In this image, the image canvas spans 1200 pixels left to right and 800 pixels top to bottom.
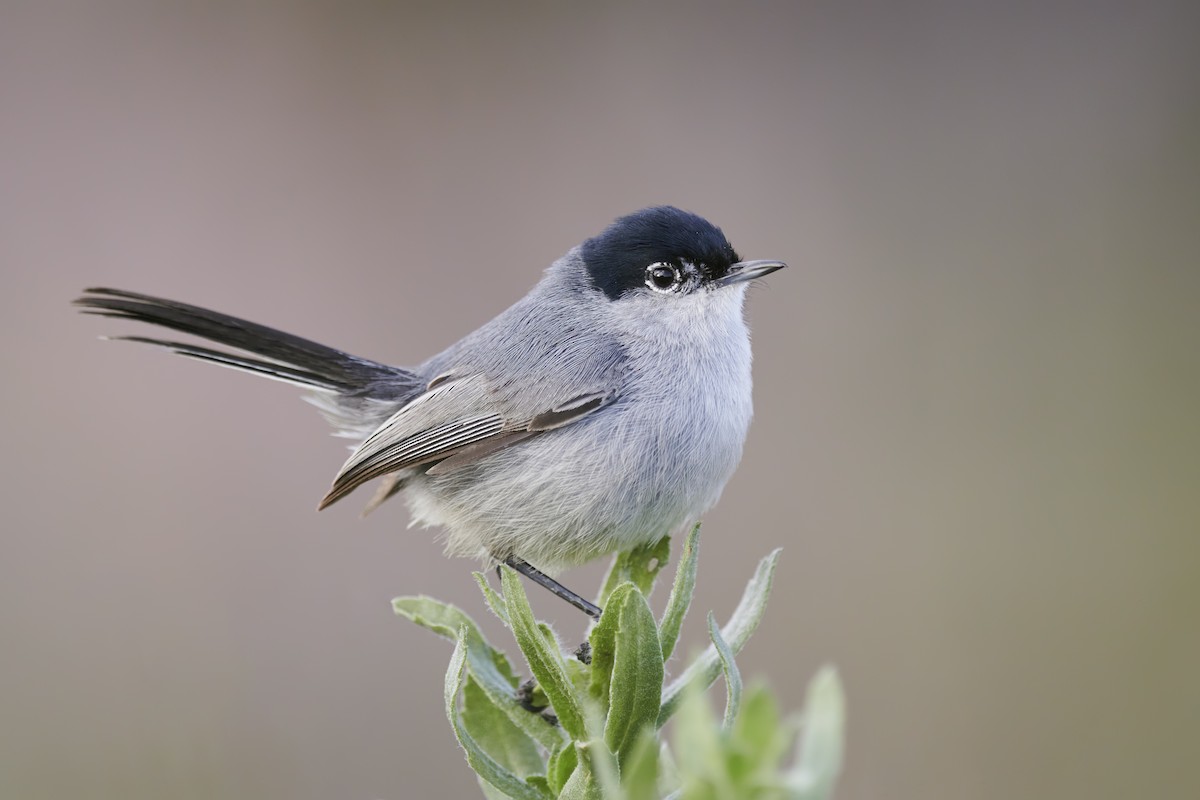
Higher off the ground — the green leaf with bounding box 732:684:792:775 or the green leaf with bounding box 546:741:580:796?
the green leaf with bounding box 732:684:792:775

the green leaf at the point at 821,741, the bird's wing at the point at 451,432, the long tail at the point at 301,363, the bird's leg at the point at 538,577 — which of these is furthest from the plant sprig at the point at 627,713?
the long tail at the point at 301,363

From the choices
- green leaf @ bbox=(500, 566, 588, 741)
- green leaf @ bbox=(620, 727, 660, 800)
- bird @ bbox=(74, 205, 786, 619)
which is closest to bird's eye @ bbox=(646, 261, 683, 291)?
bird @ bbox=(74, 205, 786, 619)

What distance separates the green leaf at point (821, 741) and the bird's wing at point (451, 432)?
1.69 metres

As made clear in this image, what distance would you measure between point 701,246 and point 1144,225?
2914 mm

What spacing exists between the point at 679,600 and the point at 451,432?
114 centimetres

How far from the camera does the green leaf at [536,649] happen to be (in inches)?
44.0

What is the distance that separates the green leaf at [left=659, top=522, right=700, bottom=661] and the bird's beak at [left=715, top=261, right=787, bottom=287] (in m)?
1.17

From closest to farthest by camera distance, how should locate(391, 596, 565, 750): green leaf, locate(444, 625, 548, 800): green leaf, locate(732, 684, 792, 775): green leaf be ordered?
locate(732, 684, 792, 775): green leaf
locate(444, 625, 548, 800): green leaf
locate(391, 596, 565, 750): green leaf

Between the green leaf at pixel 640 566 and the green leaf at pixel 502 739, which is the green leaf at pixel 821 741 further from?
the green leaf at pixel 640 566

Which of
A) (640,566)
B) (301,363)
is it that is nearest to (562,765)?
(640,566)

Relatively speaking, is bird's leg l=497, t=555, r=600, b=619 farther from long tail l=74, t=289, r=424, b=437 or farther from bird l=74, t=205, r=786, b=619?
long tail l=74, t=289, r=424, b=437

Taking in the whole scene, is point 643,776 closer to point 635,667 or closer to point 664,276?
point 635,667

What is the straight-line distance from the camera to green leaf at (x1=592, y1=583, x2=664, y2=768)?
1020mm

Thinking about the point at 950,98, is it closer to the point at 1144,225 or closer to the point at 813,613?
the point at 1144,225
